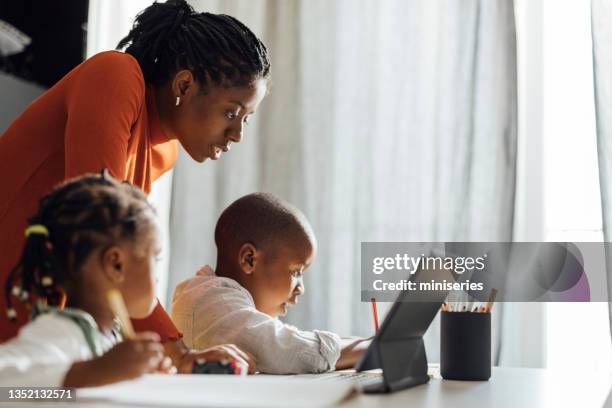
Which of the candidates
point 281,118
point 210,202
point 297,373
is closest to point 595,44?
point 281,118

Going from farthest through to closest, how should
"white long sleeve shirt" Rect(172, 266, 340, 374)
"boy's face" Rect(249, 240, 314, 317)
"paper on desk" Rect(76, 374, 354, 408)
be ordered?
"boy's face" Rect(249, 240, 314, 317), "white long sleeve shirt" Rect(172, 266, 340, 374), "paper on desk" Rect(76, 374, 354, 408)

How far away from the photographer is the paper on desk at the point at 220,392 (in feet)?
2.40

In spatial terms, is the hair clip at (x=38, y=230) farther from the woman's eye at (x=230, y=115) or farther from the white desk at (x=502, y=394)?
the woman's eye at (x=230, y=115)

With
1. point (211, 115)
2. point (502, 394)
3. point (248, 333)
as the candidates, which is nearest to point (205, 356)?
point (248, 333)

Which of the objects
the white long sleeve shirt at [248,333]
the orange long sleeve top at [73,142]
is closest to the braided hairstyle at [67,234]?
the orange long sleeve top at [73,142]

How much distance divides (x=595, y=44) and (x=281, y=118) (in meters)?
0.98

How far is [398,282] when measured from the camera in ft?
8.13

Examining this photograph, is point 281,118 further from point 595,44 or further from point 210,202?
point 595,44

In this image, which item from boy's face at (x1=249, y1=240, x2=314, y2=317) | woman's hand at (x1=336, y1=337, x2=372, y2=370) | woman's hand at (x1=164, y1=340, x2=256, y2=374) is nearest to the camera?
woman's hand at (x1=164, y1=340, x2=256, y2=374)

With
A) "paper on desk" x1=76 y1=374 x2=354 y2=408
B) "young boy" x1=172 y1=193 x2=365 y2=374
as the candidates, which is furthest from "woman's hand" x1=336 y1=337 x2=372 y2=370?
"paper on desk" x1=76 y1=374 x2=354 y2=408

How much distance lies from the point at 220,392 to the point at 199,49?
2.79ft

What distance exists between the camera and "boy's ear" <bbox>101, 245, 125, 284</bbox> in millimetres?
899

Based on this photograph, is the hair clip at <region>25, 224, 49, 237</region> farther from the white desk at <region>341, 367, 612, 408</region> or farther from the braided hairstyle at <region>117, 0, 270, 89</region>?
the braided hairstyle at <region>117, 0, 270, 89</region>

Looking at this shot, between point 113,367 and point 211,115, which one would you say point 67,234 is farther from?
point 211,115
